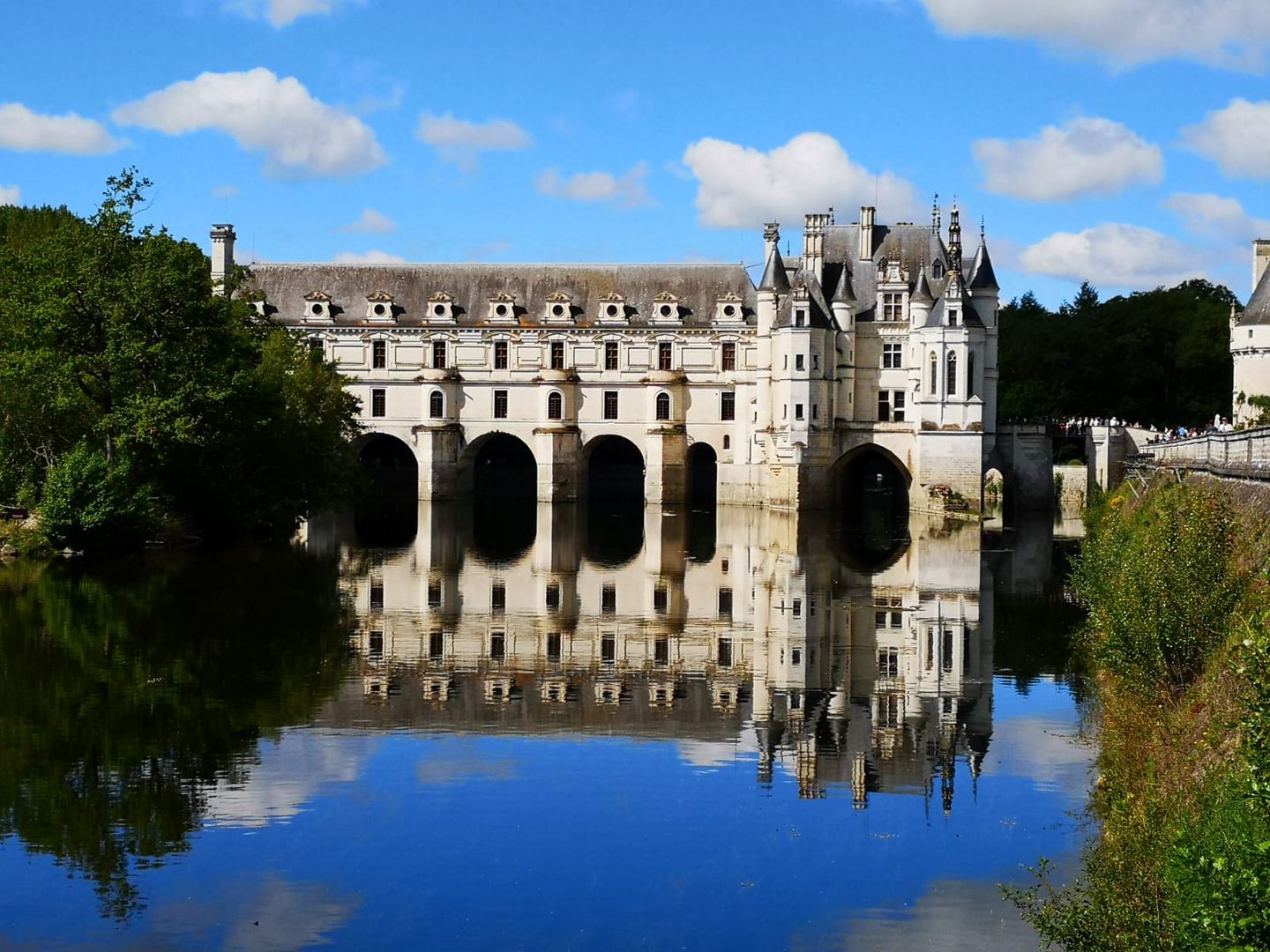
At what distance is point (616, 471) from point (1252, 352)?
105ft

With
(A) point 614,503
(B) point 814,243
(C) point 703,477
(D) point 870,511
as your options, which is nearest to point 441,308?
(A) point 614,503

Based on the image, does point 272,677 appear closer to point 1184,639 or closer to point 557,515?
point 1184,639

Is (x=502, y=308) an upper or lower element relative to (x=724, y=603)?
upper

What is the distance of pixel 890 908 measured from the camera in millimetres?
12328

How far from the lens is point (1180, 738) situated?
14.1 metres

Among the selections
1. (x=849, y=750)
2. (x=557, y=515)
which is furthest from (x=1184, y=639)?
(x=557, y=515)

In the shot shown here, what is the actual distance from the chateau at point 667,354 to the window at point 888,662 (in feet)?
89.1

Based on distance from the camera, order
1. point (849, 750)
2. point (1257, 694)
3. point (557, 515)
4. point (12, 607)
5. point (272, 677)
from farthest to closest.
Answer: point (557, 515), point (12, 607), point (272, 677), point (849, 750), point (1257, 694)

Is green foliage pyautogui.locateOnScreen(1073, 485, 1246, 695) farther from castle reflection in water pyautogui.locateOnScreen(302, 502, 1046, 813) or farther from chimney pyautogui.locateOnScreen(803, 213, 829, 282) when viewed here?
chimney pyautogui.locateOnScreen(803, 213, 829, 282)

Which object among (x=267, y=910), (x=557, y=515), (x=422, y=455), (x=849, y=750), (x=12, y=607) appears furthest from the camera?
(x=422, y=455)

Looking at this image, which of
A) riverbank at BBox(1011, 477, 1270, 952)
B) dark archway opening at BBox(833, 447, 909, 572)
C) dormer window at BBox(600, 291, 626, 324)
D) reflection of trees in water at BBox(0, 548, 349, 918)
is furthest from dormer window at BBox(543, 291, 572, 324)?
riverbank at BBox(1011, 477, 1270, 952)

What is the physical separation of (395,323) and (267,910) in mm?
48248

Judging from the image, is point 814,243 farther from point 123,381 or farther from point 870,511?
point 123,381

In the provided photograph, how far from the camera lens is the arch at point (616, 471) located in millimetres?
68312
